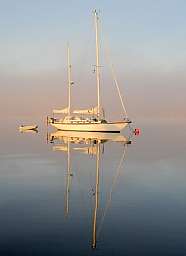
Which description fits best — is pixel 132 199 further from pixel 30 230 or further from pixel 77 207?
pixel 30 230

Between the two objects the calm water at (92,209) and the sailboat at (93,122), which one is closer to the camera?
the calm water at (92,209)

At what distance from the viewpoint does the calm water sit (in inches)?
708

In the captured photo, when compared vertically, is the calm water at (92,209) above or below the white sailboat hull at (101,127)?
below

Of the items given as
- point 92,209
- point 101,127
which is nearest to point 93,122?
point 101,127

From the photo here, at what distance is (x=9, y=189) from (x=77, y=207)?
729 centimetres

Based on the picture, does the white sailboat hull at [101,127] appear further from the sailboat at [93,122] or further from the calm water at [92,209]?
the calm water at [92,209]

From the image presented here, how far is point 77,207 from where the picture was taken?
1011 inches

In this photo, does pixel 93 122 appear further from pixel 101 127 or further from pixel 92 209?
pixel 92 209

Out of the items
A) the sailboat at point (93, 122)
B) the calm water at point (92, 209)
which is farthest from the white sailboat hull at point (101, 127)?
the calm water at point (92, 209)

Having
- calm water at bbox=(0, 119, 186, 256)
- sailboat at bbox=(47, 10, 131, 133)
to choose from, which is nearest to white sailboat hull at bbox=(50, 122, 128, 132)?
sailboat at bbox=(47, 10, 131, 133)

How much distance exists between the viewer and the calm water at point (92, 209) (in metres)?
18.0

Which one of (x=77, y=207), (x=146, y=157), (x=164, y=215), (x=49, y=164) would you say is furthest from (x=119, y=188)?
(x=146, y=157)

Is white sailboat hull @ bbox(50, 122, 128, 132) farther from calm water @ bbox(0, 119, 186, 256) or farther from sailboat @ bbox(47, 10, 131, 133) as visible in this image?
calm water @ bbox(0, 119, 186, 256)

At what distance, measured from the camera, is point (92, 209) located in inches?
997
